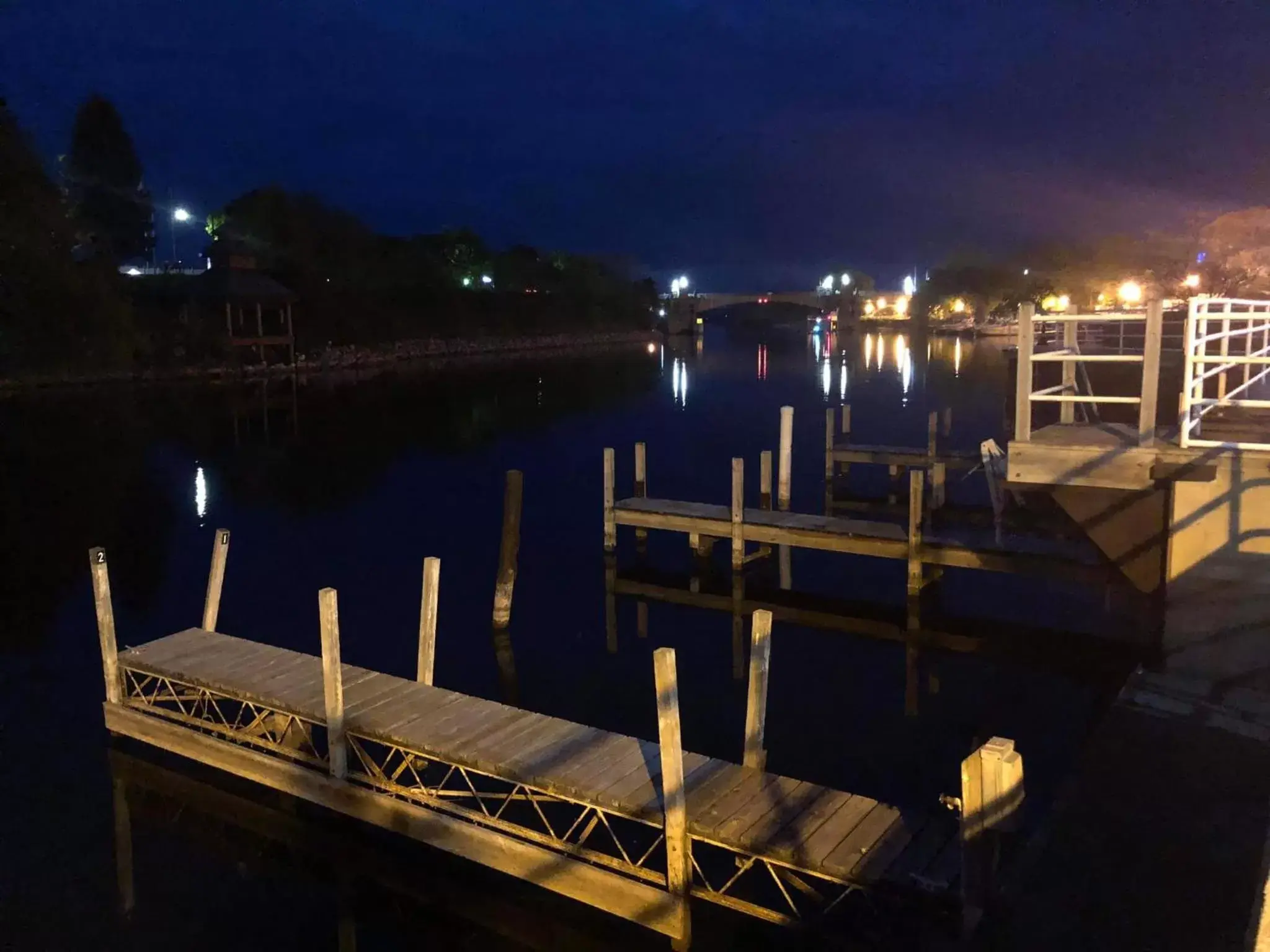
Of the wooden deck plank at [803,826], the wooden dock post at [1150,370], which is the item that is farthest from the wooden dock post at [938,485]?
the wooden deck plank at [803,826]

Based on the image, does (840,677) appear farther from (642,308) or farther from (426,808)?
(642,308)

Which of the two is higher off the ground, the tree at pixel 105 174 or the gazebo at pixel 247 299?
the tree at pixel 105 174

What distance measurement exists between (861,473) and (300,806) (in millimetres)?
21116

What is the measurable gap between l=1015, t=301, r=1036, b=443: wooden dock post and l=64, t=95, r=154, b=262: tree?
83.5 metres

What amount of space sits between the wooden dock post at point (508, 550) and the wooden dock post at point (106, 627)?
5692 millimetres

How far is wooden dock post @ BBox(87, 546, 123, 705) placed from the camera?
10.5 m

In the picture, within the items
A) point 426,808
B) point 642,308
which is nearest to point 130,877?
point 426,808

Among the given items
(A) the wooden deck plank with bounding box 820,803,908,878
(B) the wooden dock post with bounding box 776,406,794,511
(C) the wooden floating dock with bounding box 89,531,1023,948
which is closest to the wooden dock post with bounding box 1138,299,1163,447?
(C) the wooden floating dock with bounding box 89,531,1023,948

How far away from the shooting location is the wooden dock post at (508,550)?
15203mm

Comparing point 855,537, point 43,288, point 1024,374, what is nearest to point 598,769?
point 1024,374

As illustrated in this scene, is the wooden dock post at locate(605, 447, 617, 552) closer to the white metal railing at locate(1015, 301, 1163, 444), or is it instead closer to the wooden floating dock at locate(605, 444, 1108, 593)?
the wooden floating dock at locate(605, 444, 1108, 593)

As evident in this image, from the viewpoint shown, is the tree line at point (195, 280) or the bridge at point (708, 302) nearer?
the tree line at point (195, 280)

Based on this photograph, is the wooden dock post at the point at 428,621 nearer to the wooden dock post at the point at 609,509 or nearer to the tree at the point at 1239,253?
the wooden dock post at the point at 609,509

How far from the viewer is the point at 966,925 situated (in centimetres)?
556
